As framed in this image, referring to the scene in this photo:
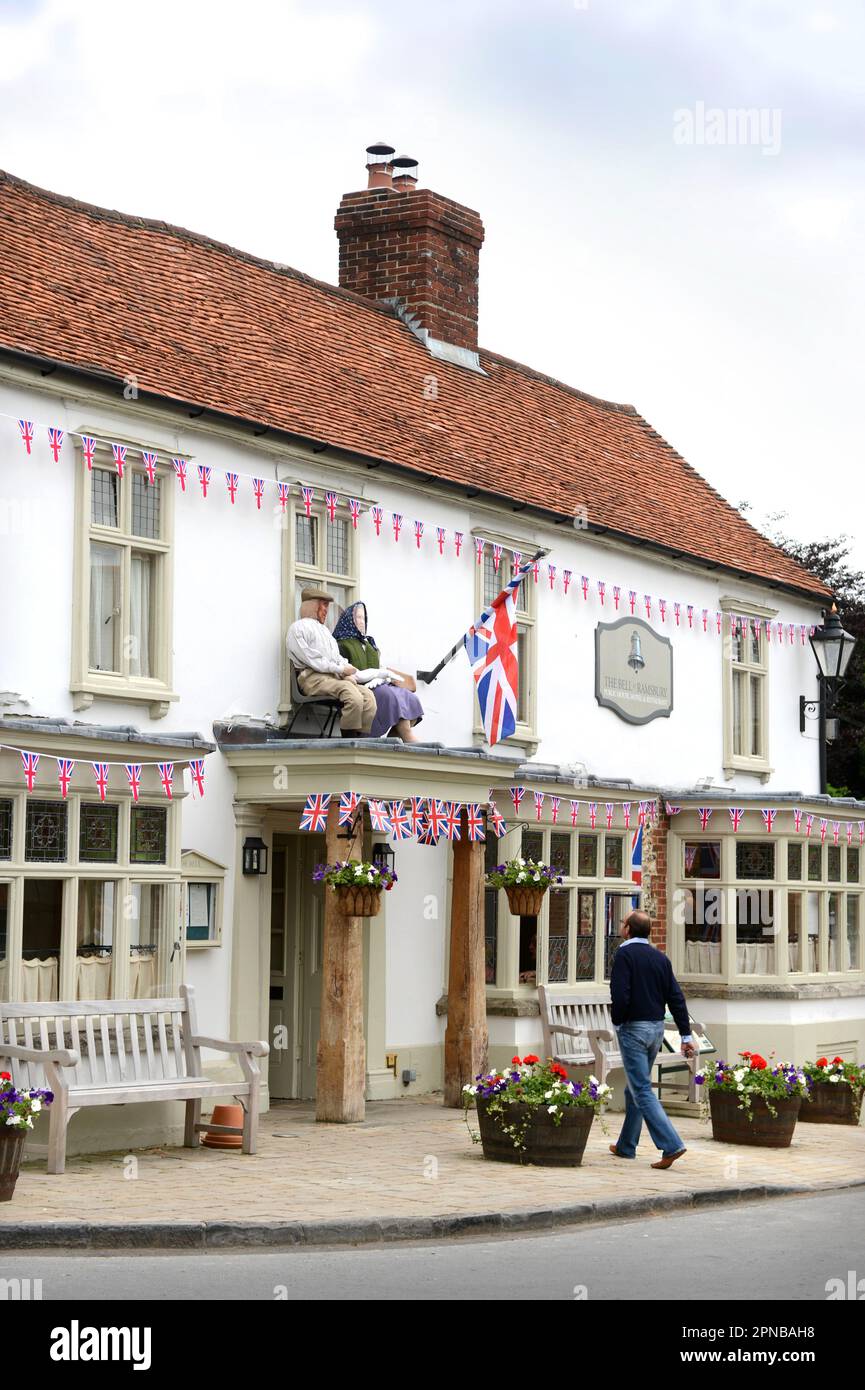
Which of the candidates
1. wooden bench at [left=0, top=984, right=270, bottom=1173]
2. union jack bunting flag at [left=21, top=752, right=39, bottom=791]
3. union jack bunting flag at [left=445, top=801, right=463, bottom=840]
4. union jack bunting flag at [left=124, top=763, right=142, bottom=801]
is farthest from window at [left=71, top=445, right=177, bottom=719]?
union jack bunting flag at [left=445, top=801, right=463, bottom=840]

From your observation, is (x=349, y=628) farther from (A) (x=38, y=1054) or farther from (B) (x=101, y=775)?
(A) (x=38, y=1054)

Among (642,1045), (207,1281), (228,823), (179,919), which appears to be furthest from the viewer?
(228,823)

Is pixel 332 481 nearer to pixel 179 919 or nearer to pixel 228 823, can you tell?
pixel 228 823

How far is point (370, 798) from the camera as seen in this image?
14469mm

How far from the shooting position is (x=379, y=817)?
47.0 feet

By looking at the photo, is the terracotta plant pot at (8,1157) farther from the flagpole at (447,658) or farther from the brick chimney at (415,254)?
the brick chimney at (415,254)

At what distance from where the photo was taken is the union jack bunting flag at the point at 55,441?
13.4 metres

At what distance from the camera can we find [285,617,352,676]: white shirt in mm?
15039

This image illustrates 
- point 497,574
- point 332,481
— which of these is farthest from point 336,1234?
point 497,574

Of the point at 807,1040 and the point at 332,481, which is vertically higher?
the point at 332,481

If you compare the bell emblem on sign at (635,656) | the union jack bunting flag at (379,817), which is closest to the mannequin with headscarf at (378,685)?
the union jack bunting flag at (379,817)

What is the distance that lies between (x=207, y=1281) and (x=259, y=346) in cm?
1074

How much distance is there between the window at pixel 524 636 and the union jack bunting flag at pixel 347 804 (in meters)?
4.08

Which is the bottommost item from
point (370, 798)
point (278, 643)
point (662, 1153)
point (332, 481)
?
point (662, 1153)
